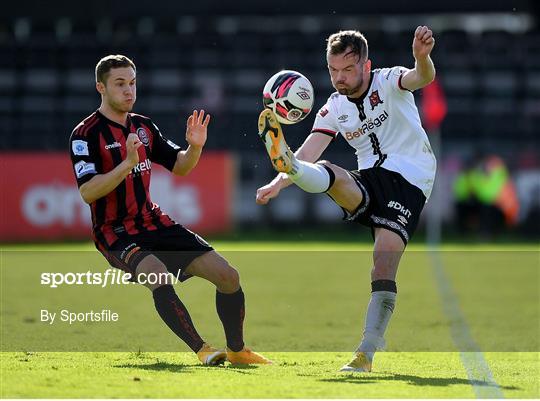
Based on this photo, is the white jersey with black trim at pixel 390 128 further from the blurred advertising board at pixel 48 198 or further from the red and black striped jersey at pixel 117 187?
the blurred advertising board at pixel 48 198

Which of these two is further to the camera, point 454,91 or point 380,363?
point 454,91

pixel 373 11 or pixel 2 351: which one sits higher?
pixel 373 11

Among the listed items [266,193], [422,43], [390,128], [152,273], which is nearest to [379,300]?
[266,193]

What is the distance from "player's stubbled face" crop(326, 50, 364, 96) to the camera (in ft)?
21.7

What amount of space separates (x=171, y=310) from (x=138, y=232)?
0.53 m

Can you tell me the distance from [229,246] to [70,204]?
11.2 feet

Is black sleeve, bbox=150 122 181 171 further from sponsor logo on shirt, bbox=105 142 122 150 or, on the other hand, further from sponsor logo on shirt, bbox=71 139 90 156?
sponsor logo on shirt, bbox=71 139 90 156

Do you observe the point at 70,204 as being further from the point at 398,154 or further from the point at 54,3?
the point at 398,154

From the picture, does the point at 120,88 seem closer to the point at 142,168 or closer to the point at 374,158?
the point at 142,168

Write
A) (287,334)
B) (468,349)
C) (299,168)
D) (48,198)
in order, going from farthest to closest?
(48,198) < (287,334) < (468,349) < (299,168)

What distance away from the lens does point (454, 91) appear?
85.5 ft

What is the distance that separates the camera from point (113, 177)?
20.8 ft

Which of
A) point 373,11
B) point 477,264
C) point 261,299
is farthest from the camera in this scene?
point 373,11

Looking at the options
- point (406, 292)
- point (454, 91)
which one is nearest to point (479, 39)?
point (454, 91)
